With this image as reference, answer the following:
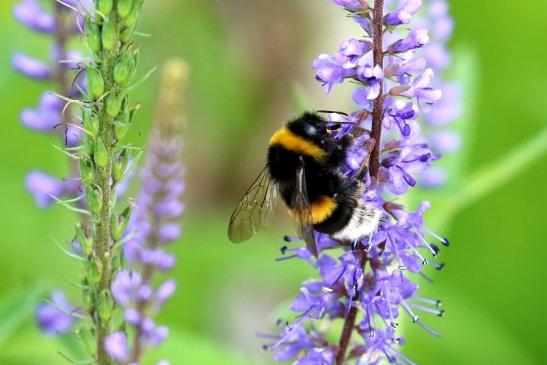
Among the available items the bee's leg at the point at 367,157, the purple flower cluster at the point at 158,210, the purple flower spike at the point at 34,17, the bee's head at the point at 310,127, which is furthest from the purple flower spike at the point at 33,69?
the bee's leg at the point at 367,157

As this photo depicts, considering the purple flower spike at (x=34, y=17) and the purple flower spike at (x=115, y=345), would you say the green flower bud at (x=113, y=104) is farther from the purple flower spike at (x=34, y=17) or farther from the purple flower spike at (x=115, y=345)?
the purple flower spike at (x=34, y=17)

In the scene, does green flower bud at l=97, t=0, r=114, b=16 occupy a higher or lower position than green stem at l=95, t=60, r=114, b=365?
higher

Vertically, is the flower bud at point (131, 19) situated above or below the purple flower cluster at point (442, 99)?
above

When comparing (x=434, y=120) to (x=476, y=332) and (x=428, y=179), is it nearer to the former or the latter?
(x=428, y=179)

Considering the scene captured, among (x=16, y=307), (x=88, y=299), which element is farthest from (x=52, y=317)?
(x=88, y=299)

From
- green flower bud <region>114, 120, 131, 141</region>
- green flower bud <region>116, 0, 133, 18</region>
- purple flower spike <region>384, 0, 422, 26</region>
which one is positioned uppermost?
green flower bud <region>116, 0, 133, 18</region>

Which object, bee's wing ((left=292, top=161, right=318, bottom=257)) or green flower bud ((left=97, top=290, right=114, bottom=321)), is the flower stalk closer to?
green flower bud ((left=97, top=290, right=114, bottom=321))

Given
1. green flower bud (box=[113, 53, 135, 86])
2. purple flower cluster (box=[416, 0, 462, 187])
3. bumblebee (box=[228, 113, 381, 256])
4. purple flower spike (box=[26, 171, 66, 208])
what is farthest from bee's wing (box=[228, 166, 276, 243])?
purple flower cluster (box=[416, 0, 462, 187])
